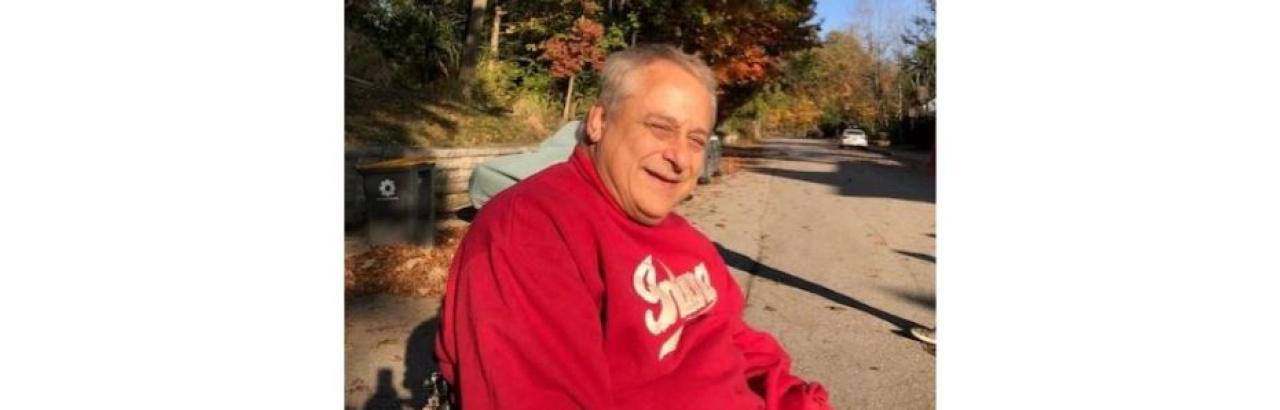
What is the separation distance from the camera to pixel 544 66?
8.59 ft

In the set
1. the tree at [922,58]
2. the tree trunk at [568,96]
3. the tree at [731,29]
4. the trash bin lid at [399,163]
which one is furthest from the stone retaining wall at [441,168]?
the tree at [922,58]

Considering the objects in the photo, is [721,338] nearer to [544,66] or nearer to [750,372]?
[750,372]

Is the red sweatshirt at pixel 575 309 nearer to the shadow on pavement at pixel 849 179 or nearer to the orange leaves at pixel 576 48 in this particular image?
the orange leaves at pixel 576 48

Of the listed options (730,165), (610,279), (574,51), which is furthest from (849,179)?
(610,279)

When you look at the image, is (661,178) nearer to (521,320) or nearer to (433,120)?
(521,320)

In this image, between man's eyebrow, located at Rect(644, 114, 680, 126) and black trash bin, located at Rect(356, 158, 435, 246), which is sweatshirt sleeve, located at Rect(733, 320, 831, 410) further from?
black trash bin, located at Rect(356, 158, 435, 246)

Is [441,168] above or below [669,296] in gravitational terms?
above

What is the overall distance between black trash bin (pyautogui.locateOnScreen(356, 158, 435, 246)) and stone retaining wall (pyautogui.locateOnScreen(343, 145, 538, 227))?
1.3 inches

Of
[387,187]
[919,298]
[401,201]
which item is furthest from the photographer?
[919,298]

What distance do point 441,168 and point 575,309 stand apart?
2412 mm

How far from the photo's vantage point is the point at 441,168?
10.4 feet

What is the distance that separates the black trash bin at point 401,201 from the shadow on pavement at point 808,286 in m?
1.58
